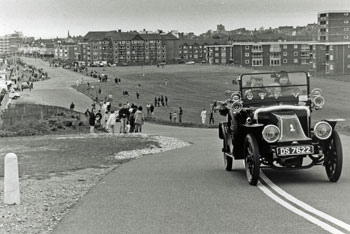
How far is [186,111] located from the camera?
6103 centimetres

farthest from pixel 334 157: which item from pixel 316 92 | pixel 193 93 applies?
pixel 193 93

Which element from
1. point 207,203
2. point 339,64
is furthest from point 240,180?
point 339,64

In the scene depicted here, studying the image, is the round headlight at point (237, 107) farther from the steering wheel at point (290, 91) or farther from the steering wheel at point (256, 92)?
the steering wheel at point (290, 91)

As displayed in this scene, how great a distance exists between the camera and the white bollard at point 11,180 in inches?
336

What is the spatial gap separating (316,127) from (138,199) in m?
3.19

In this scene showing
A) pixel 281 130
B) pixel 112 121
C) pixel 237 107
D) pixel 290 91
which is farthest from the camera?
pixel 112 121

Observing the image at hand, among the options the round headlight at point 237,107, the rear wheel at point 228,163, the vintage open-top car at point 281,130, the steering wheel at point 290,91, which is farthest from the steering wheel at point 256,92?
the rear wheel at point 228,163

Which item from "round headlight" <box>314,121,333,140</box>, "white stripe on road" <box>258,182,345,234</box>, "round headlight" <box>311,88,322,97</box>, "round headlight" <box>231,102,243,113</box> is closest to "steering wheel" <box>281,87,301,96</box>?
"round headlight" <box>311,88,322,97</box>

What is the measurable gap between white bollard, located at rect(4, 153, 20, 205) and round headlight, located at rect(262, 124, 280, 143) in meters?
3.88

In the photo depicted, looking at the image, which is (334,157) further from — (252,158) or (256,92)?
(256,92)

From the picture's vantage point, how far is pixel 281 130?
32.5 feet

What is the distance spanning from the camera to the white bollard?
28.0ft

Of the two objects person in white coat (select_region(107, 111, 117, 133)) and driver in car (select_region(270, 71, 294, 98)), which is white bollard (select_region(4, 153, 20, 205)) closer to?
driver in car (select_region(270, 71, 294, 98))

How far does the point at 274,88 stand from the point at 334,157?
2.09 meters
